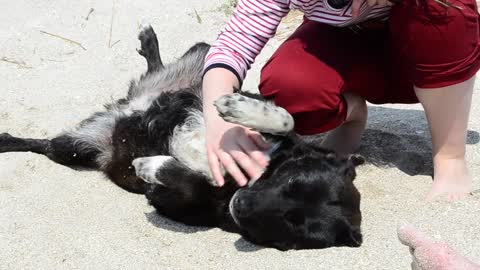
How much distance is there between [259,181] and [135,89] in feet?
3.56

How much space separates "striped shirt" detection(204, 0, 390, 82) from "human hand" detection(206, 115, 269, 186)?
0.23 meters

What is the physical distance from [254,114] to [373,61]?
2.02 feet

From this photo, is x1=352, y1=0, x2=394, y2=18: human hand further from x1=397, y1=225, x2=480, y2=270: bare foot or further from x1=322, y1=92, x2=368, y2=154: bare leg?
x1=397, y1=225, x2=480, y2=270: bare foot

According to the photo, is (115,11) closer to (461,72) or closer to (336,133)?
(336,133)

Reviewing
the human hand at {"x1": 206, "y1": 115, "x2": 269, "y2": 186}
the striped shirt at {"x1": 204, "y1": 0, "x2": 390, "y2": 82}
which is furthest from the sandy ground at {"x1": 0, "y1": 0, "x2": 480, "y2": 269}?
the striped shirt at {"x1": 204, "y1": 0, "x2": 390, "y2": 82}

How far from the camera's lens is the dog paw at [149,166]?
2658mm

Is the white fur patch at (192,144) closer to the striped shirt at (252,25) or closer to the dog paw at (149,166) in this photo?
the dog paw at (149,166)

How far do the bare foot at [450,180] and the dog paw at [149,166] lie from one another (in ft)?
3.06

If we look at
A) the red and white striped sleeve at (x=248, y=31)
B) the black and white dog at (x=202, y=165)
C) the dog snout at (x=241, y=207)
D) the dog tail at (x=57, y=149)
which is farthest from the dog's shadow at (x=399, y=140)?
the dog tail at (x=57, y=149)

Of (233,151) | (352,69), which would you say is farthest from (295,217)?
(352,69)

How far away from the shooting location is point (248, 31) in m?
2.62

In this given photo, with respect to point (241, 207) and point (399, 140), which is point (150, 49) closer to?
point (399, 140)

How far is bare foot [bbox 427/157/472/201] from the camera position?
2.58 meters

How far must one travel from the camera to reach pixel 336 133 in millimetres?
3086
